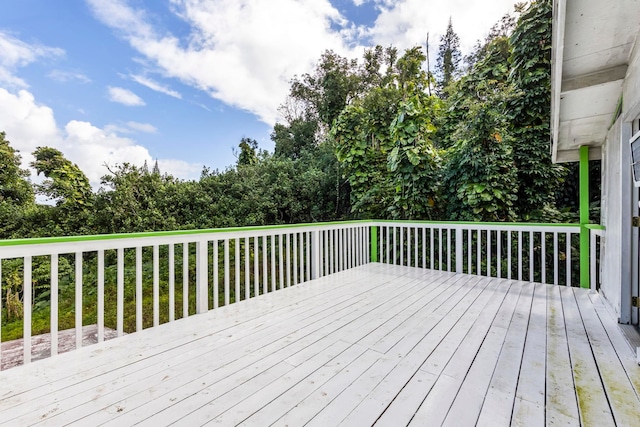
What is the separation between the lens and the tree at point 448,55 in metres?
13.5

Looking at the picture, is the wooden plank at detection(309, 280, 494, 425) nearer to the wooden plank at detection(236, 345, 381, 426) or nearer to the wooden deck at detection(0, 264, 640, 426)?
the wooden deck at detection(0, 264, 640, 426)

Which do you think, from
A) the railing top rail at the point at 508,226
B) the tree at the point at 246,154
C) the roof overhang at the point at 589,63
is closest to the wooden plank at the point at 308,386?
the roof overhang at the point at 589,63

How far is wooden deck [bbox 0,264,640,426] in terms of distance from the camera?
1379 mm

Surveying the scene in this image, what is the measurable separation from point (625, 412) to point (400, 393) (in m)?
1.08

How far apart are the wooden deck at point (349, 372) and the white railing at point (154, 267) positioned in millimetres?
296

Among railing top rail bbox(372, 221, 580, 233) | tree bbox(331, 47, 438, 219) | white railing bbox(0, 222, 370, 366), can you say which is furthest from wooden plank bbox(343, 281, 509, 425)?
tree bbox(331, 47, 438, 219)

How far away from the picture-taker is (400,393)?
5.04 ft

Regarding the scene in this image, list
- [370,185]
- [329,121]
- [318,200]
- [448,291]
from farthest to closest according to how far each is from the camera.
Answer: [329,121] → [318,200] → [370,185] → [448,291]

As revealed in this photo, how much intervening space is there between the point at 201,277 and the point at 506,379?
2560mm

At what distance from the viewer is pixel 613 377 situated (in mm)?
1701

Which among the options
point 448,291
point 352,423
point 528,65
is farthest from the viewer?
point 528,65

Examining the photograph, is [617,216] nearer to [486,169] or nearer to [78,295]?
[486,169]

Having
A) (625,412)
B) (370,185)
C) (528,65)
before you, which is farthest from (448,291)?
(528,65)

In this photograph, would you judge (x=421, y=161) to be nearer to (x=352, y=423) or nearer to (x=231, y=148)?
(x=352, y=423)
